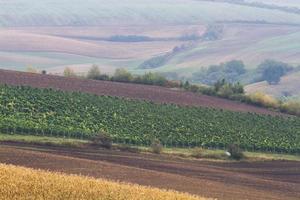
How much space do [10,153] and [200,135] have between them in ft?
93.9

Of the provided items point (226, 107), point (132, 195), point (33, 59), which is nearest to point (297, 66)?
point (33, 59)

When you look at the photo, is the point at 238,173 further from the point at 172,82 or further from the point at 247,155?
the point at 172,82

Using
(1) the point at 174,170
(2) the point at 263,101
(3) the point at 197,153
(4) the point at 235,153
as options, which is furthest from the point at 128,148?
(2) the point at 263,101

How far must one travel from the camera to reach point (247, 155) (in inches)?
2731

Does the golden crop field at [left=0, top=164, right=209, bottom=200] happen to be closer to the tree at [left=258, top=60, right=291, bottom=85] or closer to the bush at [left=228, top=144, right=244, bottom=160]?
the bush at [left=228, top=144, right=244, bottom=160]

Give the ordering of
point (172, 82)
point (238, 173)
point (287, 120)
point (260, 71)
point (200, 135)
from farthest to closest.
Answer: point (260, 71)
point (172, 82)
point (287, 120)
point (200, 135)
point (238, 173)

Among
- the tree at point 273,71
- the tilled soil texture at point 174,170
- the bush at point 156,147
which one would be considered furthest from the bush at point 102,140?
the tree at point 273,71

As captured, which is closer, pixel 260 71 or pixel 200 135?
pixel 200 135

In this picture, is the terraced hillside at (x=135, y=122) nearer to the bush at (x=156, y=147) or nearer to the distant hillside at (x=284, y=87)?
the bush at (x=156, y=147)

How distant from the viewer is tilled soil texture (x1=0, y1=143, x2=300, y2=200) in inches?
1786

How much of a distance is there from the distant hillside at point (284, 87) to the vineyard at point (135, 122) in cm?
7502

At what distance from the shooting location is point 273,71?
179 meters

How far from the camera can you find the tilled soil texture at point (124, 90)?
87.2m

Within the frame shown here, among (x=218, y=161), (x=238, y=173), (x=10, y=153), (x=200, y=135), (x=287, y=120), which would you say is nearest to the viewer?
(x=10, y=153)
